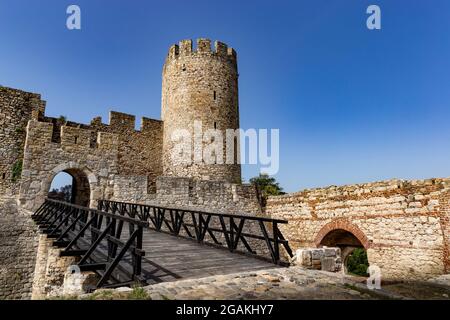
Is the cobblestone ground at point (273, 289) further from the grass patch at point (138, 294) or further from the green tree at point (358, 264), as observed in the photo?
the green tree at point (358, 264)

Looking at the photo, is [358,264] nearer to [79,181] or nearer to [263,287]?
[79,181]

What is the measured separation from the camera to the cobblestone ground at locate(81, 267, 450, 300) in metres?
3.02

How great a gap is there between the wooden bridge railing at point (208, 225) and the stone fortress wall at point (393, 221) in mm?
1951

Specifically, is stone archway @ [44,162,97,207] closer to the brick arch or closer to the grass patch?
the brick arch

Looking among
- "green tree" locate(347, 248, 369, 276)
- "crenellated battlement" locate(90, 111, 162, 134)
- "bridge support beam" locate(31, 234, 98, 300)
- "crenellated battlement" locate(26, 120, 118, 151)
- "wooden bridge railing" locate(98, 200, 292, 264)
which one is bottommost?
"green tree" locate(347, 248, 369, 276)

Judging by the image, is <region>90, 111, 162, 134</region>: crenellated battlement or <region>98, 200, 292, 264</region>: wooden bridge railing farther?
<region>90, 111, 162, 134</region>: crenellated battlement

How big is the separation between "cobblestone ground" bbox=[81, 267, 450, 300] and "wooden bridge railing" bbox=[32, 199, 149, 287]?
629 mm

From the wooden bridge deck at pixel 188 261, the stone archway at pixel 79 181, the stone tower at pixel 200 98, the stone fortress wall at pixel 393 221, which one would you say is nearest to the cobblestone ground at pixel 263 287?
the wooden bridge deck at pixel 188 261

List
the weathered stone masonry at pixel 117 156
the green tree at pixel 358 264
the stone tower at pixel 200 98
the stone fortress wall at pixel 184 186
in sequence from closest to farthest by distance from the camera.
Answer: the stone fortress wall at pixel 184 186, the weathered stone masonry at pixel 117 156, the stone tower at pixel 200 98, the green tree at pixel 358 264

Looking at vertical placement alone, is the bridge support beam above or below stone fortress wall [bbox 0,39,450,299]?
below

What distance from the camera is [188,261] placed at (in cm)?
496

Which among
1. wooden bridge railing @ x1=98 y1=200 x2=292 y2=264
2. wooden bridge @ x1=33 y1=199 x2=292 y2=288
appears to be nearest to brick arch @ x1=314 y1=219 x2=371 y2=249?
wooden bridge railing @ x1=98 y1=200 x2=292 y2=264

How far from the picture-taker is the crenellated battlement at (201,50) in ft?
51.9
